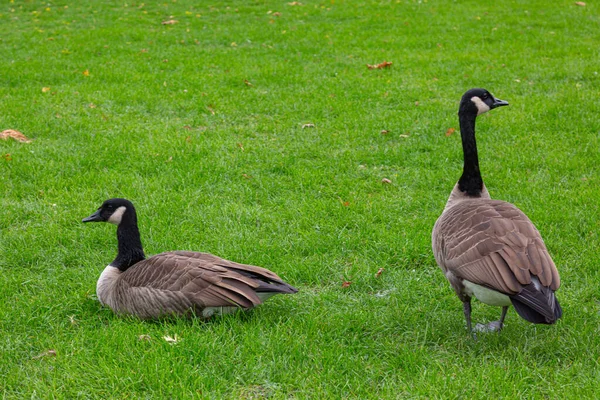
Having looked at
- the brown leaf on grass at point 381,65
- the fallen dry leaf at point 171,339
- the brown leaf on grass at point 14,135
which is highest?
the brown leaf on grass at point 14,135

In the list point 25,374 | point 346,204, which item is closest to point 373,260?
point 346,204

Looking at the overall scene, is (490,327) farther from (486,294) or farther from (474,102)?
(474,102)

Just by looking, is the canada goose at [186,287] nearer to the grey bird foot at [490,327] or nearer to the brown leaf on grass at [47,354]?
the brown leaf on grass at [47,354]

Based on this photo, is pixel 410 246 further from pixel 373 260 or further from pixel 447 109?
pixel 447 109

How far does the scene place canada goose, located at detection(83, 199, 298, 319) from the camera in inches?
164

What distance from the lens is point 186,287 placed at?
4.21 m

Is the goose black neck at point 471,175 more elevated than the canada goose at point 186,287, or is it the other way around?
the goose black neck at point 471,175

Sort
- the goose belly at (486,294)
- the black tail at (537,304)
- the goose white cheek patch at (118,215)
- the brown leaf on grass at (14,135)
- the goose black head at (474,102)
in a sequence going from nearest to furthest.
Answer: the black tail at (537,304), the goose belly at (486,294), the goose white cheek patch at (118,215), the goose black head at (474,102), the brown leaf on grass at (14,135)

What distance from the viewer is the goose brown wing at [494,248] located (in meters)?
3.55

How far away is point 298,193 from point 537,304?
3439 millimetres

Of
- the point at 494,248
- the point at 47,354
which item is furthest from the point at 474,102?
the point at 47,354

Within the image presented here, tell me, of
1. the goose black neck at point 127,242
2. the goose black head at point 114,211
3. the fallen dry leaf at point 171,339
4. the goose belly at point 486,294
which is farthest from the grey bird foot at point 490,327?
the goose black head at point 114,211

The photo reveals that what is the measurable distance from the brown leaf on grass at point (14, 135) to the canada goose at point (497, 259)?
5565 millimetres

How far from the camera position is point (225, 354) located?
387cm
